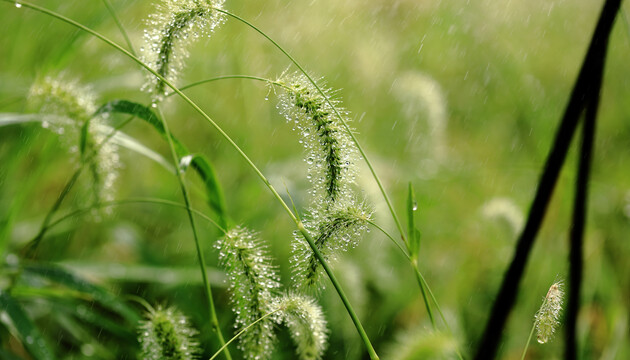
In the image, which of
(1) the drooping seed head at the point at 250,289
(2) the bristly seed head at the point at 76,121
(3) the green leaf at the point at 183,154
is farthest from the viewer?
(2) the bristly seed head at the point at 76,121

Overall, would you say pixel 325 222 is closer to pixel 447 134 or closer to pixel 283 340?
pixel 283 340

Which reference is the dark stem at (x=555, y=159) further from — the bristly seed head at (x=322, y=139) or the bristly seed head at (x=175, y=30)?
the bristly seed head at (x=175, y=30)

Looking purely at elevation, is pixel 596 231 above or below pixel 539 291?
above

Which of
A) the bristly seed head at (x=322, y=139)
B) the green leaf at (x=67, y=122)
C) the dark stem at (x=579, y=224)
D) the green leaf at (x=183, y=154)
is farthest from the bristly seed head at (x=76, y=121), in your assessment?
the dark stem at (x=579, y=224)

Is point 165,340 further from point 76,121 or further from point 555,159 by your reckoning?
point 555,159

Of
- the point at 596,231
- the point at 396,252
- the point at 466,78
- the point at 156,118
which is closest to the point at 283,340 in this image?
the point at 396,252

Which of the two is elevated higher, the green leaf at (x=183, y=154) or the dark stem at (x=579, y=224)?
the green leaf at (x=183, y=154)
